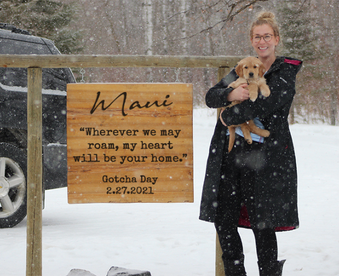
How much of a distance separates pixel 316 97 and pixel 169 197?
72.9 feet

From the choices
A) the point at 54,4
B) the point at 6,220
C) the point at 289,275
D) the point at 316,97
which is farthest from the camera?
the point at 316,97

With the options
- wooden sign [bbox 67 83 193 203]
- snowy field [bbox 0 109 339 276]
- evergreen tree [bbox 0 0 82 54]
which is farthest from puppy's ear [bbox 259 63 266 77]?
evergreen tree [bbox 0 0 82 54]

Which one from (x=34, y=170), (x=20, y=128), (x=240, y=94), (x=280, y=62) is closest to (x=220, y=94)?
(x=240, y=94)

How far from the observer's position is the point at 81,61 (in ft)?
10.5

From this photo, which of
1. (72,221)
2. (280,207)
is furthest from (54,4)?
(280,207)

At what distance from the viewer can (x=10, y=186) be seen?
464 cm

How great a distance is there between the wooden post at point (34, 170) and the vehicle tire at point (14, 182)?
153cm

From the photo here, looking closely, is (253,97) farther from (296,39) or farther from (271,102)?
(296,39)

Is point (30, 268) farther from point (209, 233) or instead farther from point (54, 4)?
point (54, 4)

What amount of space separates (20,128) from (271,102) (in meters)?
3.29

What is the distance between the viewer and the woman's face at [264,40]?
269 centimetres

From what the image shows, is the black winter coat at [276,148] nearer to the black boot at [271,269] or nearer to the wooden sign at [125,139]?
the black boot at [271,269]

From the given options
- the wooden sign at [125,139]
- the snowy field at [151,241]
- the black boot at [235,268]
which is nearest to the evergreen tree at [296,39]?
the snowy field at [151,241]

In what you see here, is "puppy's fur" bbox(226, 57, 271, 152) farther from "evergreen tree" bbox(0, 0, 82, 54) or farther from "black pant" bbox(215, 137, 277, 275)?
"evergreen tree" bbox(0, 0, 82, 54)
